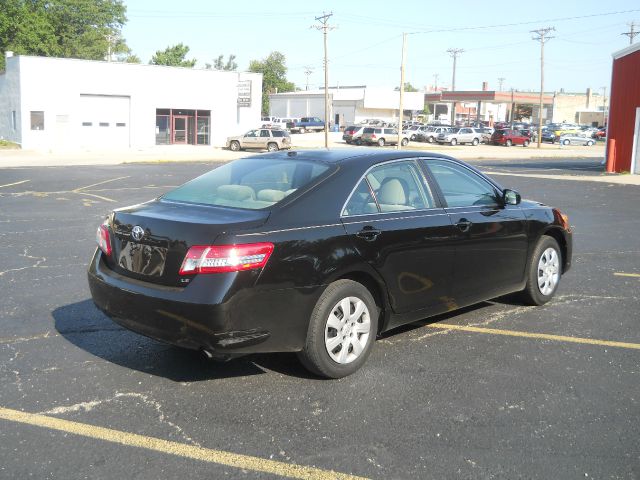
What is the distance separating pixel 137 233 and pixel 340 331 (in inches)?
59.4

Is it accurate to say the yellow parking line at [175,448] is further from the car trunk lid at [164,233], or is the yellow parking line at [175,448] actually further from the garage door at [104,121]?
the garage door at [104,121]

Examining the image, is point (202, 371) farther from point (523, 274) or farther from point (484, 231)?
point (523, 274)

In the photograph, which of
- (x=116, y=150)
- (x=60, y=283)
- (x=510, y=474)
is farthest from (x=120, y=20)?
(x=510, y=474)

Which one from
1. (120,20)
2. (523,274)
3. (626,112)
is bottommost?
(523,274)

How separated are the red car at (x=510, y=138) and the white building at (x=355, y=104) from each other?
23624 millimetres

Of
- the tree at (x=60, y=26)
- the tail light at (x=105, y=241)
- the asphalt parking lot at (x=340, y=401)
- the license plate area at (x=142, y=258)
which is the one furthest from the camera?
the tree at (x=60, y=26)

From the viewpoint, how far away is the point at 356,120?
85750 mm

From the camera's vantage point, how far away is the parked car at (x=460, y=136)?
60.2 m

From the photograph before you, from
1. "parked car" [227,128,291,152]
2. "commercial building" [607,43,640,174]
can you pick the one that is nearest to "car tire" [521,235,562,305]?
"commercial building" [607,43,640,174]

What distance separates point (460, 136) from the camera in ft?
200

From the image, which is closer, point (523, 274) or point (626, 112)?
point (523, 274)

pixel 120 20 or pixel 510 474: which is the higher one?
pixel 120 20

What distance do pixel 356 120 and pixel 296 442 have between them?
274ft

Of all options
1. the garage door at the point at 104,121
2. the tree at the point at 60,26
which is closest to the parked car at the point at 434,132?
the garage door at the point at 104,121
